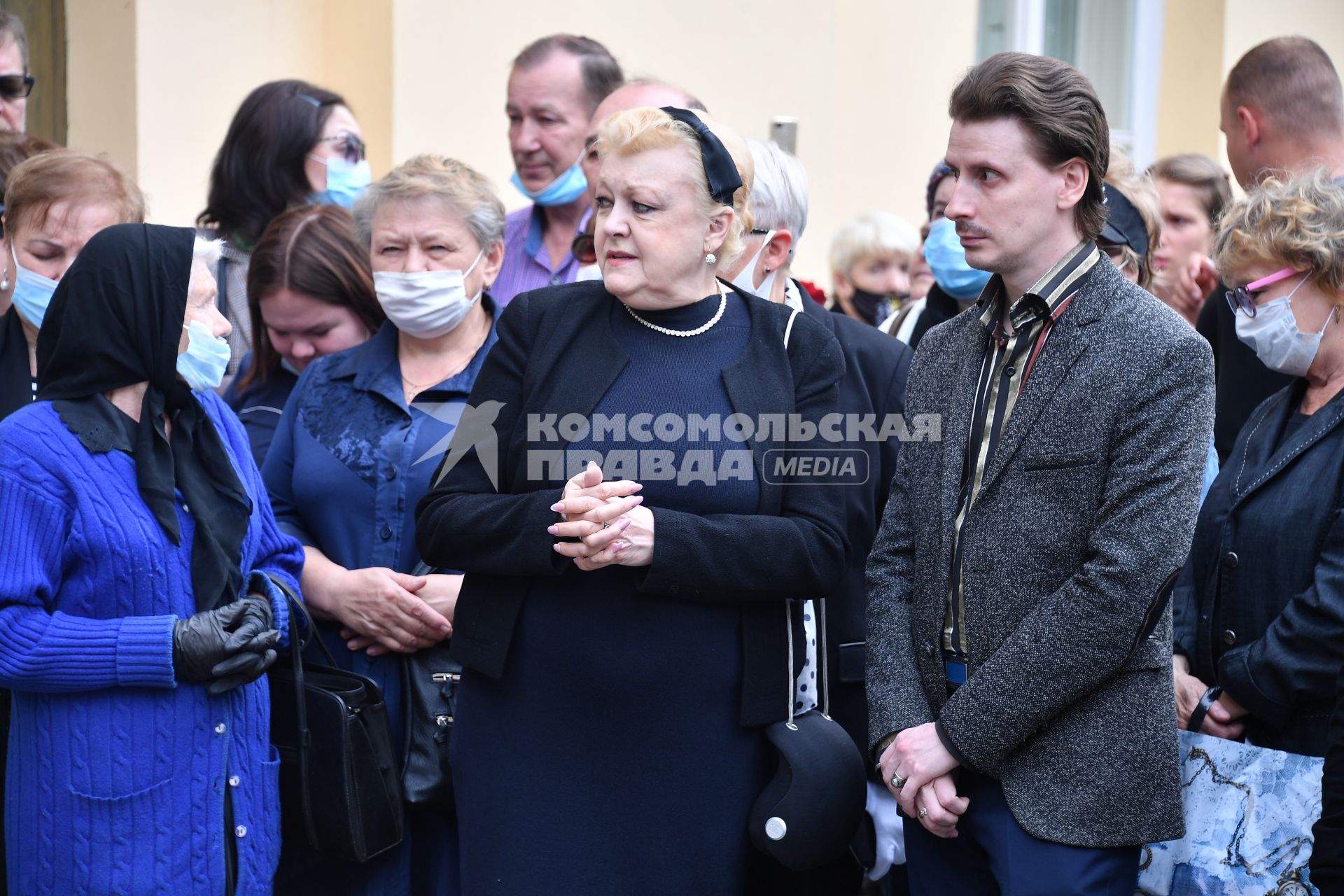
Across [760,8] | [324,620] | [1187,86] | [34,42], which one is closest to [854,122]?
[760,8]

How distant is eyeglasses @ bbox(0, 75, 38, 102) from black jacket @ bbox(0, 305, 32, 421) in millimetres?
1393

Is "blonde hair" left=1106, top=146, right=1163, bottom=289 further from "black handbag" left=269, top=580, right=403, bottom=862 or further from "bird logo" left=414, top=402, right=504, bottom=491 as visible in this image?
"black handbag" left=269, top=580, right=403, bottom=862

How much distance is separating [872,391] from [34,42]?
423 centimetres

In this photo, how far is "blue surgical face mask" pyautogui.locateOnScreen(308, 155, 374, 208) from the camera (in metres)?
5.05

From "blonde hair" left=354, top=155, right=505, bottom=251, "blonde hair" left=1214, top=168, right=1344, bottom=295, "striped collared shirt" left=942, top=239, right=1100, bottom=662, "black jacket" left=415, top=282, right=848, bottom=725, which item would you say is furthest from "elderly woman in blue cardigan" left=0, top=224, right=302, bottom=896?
"blonde hair" left=1214, top=168, right=1344, bottom=295

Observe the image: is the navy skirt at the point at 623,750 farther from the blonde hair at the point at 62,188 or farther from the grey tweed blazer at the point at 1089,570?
the blonde hair at the point at 62,188

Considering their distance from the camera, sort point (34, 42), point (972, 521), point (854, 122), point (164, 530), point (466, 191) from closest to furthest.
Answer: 1. point (972, 521)
2. point (164, 530)
3. point (466, 191)
4. point (34, 42)
5. point (854, 122)

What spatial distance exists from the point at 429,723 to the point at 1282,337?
2.22 m

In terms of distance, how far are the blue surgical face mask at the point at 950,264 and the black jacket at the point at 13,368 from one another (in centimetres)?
264

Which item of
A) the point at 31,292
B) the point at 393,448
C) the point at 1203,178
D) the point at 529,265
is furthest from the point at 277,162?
the point at 1203,178

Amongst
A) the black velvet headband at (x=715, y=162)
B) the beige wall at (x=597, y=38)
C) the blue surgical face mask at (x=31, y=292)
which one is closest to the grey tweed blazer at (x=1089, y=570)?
the black velvet headband at (x=715, y=162)

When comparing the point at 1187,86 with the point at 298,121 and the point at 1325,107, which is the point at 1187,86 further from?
the point at 298,121

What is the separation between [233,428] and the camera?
10.9 ft

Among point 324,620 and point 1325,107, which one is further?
point 1325,107
